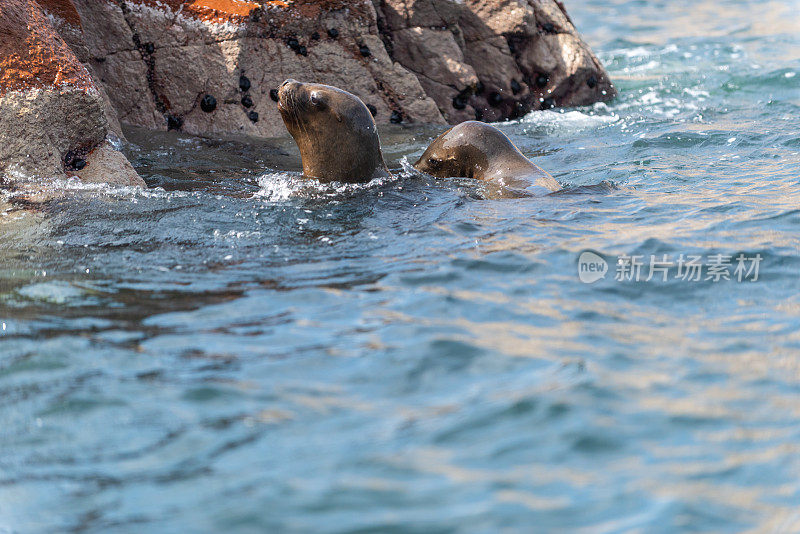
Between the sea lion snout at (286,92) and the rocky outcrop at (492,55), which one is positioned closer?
the sea lion snout at (286,92)

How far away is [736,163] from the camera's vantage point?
679 centimetres

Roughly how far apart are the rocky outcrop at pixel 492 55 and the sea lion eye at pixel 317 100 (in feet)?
10.2

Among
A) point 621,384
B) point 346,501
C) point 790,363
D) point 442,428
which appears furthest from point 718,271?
point 346,501

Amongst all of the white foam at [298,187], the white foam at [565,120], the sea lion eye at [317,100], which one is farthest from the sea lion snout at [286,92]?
the white foam at [565,120]

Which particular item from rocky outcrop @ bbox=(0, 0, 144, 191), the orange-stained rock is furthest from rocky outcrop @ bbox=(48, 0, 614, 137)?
rocky outcrop @ bbox=(0, 0, 144, 191)

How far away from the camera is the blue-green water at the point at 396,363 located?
94.7 inches

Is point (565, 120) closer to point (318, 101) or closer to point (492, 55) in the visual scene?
point (492, 55)

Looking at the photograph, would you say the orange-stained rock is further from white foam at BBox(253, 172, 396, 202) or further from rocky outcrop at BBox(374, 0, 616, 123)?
rocky outcrop at BBox(374, 0, 616, 123)

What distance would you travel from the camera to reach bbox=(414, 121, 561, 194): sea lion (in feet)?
20.3

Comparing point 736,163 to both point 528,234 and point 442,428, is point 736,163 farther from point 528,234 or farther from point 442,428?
point 442,428

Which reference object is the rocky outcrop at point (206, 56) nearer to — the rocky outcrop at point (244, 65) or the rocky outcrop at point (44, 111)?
the rocky outcrop at point (244, 65)

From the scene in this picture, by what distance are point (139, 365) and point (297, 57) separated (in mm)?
5682

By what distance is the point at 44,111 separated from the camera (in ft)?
18.6

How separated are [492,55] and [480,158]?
3.50 metres
